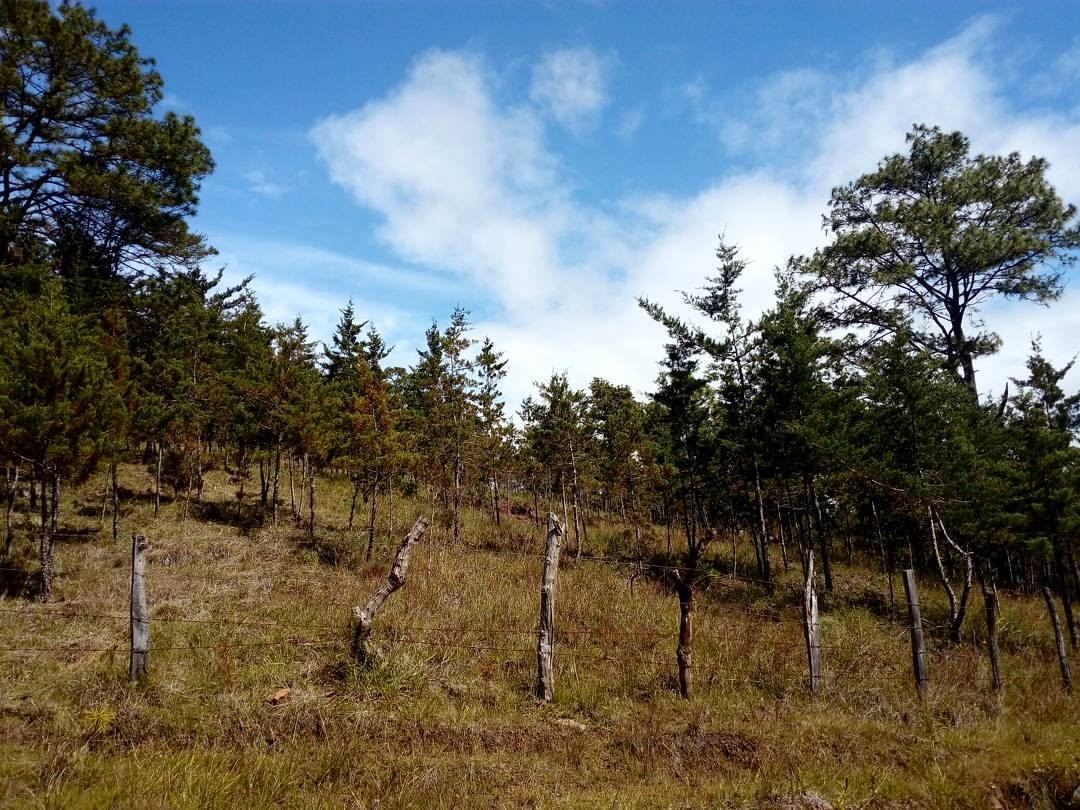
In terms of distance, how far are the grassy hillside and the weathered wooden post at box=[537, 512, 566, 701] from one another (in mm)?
403

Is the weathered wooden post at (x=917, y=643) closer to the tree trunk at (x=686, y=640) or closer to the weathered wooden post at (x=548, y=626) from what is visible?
the tree trunk at (x=686, y=640)

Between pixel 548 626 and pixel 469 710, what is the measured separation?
1546 mm

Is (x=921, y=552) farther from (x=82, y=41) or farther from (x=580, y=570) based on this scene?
(x=82, y=41)

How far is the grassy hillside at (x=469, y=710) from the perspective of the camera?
17.8 feet

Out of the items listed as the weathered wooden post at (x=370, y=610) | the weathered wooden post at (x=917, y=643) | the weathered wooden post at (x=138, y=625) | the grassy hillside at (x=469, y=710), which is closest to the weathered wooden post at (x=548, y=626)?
the grassy hillside at (x=469, y=710)

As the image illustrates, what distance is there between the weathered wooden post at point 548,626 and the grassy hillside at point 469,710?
1.32ft

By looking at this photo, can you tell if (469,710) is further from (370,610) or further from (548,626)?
(370,610)

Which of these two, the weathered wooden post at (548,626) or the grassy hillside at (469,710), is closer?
the grassy hillside at (469,710)

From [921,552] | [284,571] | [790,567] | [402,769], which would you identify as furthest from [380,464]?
[921,552]

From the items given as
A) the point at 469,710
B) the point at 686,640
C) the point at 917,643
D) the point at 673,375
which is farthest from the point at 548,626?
the point at 673,375

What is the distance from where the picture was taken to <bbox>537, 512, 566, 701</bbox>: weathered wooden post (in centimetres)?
Answer: 802

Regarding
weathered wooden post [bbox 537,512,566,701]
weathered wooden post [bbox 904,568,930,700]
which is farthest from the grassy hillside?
weathered wooden post [bbox 537,512,566,701]

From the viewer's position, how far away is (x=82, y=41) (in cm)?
1844

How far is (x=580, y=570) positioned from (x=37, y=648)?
511 inches
